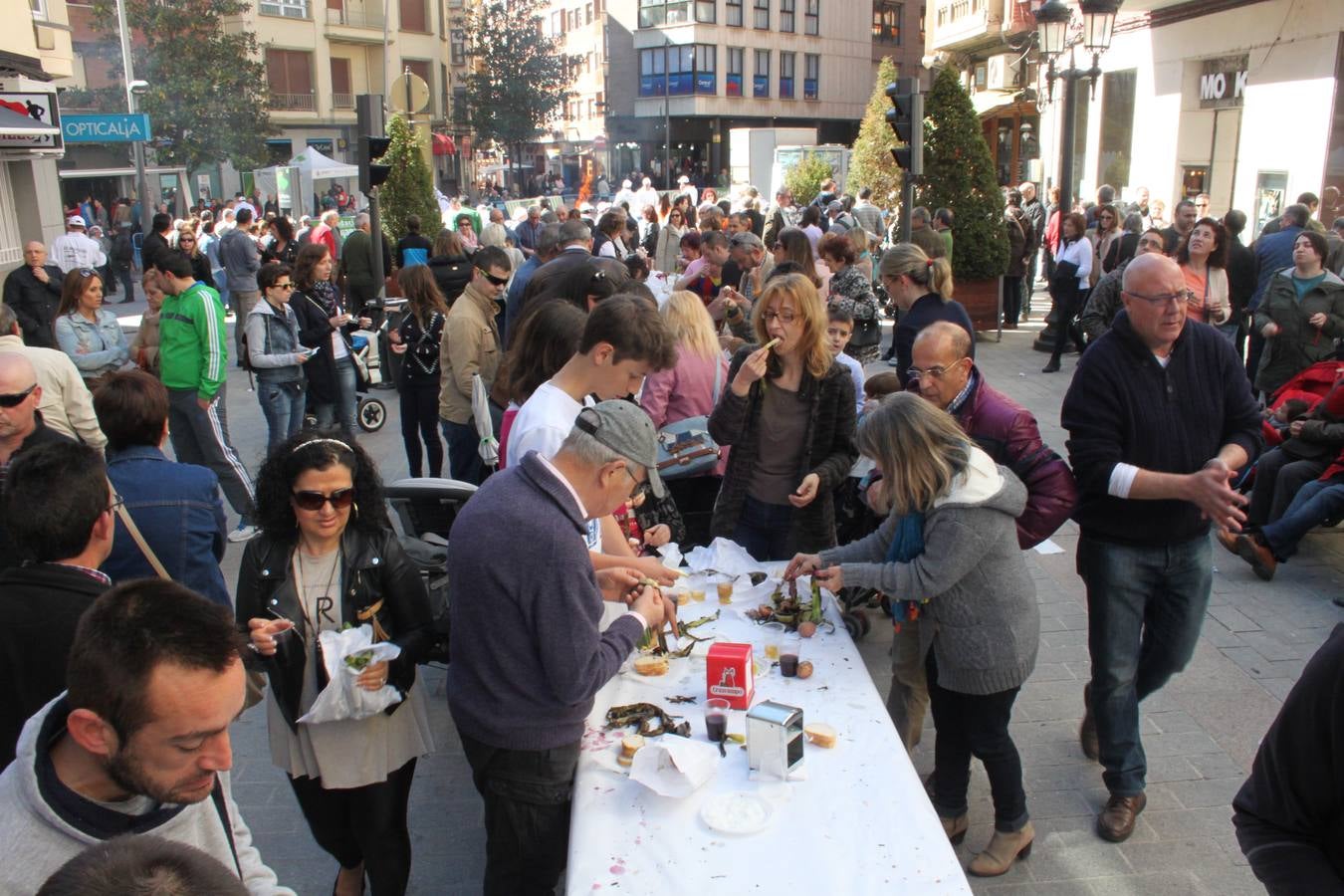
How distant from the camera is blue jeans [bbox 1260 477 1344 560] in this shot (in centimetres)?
581

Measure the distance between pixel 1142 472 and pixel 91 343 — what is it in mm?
7141

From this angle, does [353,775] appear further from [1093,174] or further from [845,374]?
[1093,174]

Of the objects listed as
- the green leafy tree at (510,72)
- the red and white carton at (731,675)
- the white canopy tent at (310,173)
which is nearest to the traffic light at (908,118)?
the red and white carton at (731,675)

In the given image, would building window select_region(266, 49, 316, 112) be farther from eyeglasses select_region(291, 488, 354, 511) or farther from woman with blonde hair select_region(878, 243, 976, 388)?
eyeglasses select_region(291, 488, 354, 511)

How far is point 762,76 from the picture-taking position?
53.1 metres

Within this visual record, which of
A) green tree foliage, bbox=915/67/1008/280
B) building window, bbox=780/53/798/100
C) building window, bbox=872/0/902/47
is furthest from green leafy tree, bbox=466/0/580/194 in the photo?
green tree foliage, bbox=915/67/1008/280

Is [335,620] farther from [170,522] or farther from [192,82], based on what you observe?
[192,82]

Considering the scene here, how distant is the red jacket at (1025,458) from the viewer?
11.3 ft

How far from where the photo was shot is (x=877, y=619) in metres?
5.64

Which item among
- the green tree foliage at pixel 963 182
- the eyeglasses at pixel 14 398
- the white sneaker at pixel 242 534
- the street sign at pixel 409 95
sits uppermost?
the street sign at pixel 409 95

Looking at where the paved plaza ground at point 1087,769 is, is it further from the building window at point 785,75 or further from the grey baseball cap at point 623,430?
the building window at point 785,75

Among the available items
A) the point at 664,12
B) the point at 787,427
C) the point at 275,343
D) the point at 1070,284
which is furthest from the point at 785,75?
the point at 787,427

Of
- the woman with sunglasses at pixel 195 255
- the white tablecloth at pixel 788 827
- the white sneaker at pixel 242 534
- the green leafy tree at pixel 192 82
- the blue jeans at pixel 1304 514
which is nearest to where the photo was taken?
the white tablecloth at pixel 788 827

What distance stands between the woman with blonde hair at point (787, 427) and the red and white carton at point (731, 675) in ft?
4.35
